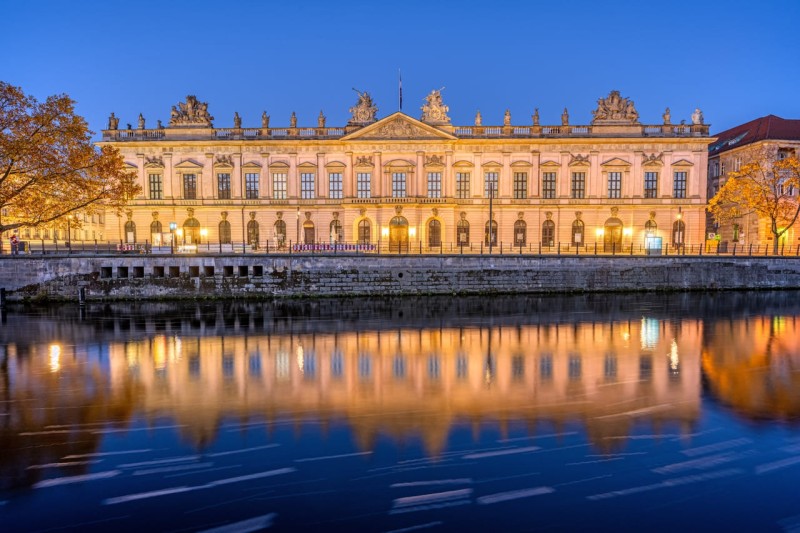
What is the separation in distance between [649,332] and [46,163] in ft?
112

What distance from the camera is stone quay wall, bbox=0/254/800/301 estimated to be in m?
32.8

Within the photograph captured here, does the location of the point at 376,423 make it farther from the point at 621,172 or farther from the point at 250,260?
the point at 621,172

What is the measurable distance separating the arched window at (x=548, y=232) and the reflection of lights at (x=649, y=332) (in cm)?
2532

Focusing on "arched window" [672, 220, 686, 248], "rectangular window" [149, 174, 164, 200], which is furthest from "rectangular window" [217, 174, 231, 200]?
"arched window" [672, 220, 686, 248]

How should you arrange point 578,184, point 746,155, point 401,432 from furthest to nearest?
point 746,155, point 578,184, point 401,432

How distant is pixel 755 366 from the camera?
15.4m

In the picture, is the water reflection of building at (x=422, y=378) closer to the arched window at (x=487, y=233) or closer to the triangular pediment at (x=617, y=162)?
the arched window at (x=487, y=233)

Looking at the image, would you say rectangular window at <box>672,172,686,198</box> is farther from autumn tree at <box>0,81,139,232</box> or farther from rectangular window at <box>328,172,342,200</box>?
autumn tree at <box>0,81,139,232</box>

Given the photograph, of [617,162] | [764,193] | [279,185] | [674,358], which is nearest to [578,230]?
[617,162]

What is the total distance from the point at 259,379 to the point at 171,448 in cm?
479

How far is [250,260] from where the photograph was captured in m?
34.0

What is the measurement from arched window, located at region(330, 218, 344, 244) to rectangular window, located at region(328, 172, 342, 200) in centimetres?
242

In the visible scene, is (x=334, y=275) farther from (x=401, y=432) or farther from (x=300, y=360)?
(x=401, y=432)

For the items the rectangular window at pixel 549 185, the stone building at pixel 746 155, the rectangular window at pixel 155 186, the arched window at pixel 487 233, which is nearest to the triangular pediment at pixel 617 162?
the rectangular window at pixel 549 185
